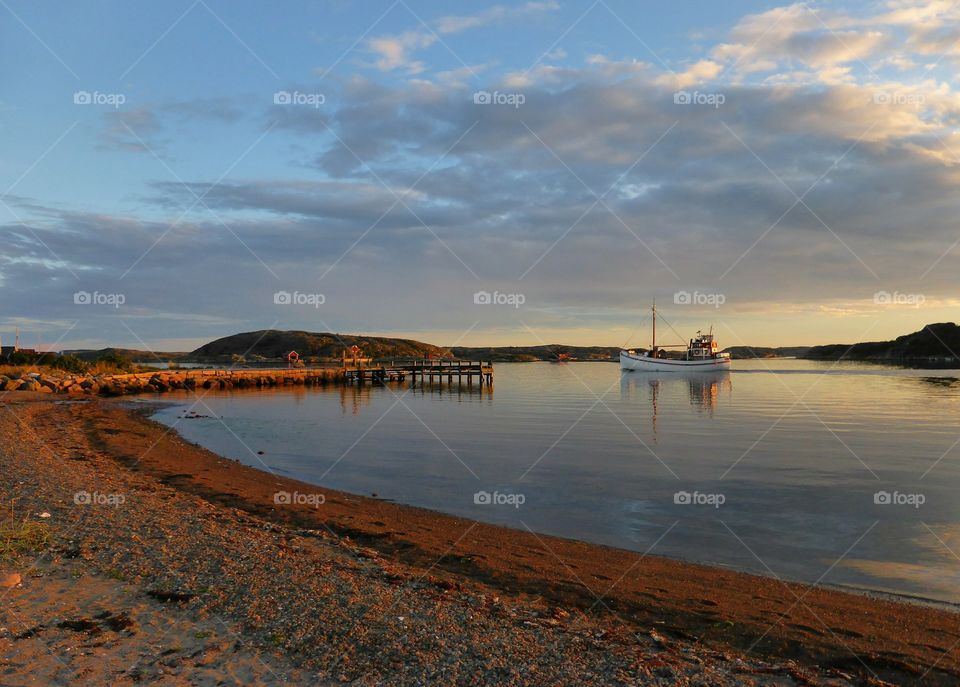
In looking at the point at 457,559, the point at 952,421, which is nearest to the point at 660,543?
the point at 457,559

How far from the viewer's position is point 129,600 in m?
6.78

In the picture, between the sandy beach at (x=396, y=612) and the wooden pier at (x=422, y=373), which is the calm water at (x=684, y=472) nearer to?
the sandy beach at (x=396, y=612)

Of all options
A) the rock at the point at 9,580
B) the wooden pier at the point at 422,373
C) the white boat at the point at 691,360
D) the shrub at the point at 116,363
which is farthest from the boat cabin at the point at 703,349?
the rock at the point at 9,580

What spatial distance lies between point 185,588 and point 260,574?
92 cm

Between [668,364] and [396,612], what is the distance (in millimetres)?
112477

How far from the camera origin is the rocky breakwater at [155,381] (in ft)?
145

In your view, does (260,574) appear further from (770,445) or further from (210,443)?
(770,445)

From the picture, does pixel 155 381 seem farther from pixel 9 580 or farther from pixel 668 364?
pixel 668 364

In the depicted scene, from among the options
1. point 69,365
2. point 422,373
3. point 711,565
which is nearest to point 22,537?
point 711,565

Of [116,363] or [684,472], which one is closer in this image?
[684,472]

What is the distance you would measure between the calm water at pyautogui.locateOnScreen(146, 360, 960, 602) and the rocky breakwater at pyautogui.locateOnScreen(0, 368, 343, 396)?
1161 centimetres

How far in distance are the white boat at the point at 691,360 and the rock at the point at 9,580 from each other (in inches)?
4332

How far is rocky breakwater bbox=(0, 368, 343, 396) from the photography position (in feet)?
145

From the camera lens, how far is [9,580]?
6965 millimetres
